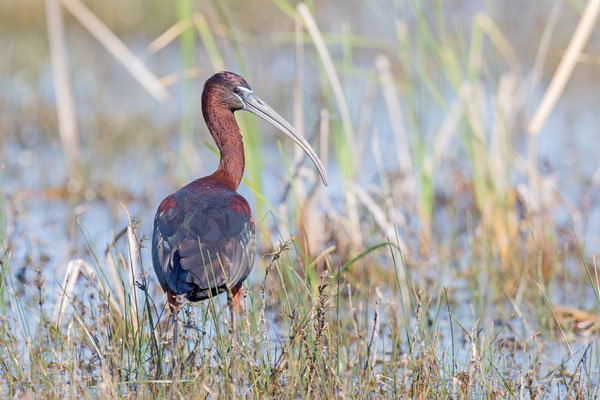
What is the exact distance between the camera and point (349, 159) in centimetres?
503

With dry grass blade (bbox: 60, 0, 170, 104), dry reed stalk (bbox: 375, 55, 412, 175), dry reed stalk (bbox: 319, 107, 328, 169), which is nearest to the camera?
dry reed stalk (bbox: 319, 107, 328, 169)

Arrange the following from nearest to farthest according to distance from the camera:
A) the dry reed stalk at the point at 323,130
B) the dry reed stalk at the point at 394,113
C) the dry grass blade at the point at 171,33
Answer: the dry grass blade at the point at 171,33
the dry reed stalk at the point at 323,130
the dry reed stalk at the point at 394,113

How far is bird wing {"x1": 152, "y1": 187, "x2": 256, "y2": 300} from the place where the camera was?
3275 mm

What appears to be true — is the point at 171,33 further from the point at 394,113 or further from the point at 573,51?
the point at 573,51

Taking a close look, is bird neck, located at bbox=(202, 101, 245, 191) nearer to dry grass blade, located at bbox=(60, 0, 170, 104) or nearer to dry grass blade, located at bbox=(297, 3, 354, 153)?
dry grass blade, located at bbox=(297, 3, 354, 153)

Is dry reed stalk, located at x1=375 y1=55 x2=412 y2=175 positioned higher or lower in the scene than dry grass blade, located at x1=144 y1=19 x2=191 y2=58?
Answer: higher

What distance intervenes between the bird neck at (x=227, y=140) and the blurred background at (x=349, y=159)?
0.27m

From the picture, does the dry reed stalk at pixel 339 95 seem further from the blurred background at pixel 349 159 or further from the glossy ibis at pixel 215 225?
the glossy ibis at pixel 215 225

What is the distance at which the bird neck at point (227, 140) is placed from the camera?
13.0ft

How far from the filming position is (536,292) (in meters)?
4.68

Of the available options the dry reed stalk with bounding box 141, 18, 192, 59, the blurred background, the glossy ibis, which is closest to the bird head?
the glossy ibis

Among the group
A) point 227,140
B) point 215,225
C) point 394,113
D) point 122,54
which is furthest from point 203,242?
point 394,113

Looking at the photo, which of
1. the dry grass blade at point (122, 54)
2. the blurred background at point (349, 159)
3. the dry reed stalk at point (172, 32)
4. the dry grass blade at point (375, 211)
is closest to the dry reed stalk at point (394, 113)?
the blurred background at point (349, 159)

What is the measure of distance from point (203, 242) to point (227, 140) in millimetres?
703
